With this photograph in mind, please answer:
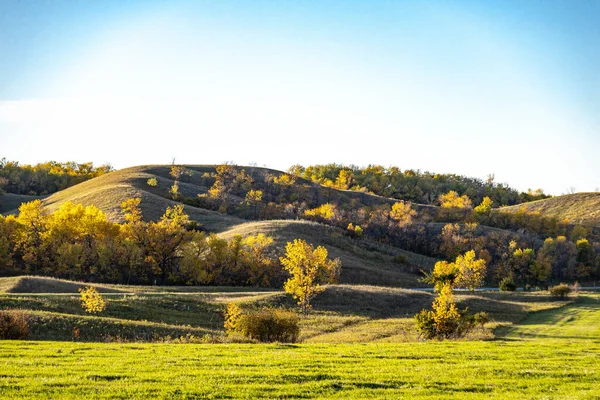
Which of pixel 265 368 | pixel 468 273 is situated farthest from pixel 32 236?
pixel 265 368

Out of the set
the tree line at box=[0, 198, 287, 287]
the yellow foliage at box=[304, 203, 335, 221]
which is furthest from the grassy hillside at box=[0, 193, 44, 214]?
the yellow foliage at box=[304, 203, 335, 221]

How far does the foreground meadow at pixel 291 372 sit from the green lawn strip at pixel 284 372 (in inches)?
1.3

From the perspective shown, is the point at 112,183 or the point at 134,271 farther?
the point at 112,183

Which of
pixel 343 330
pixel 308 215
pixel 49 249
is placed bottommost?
pixel 343 330

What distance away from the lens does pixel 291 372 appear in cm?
1817

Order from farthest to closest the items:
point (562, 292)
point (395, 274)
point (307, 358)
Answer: point (395, 274)
point (562, 292)
point (307, 358)

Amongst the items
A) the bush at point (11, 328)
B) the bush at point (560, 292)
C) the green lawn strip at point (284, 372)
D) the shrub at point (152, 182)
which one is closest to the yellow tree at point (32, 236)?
the bush at point (11, 328)

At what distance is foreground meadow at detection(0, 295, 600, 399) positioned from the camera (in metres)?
15.3

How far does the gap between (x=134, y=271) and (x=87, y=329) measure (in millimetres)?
59153

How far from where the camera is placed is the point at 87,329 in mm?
35594

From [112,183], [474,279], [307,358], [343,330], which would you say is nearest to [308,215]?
[112,183]

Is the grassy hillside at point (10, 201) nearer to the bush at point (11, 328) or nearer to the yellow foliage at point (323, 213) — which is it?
the yellow foliage at point (323, 213)

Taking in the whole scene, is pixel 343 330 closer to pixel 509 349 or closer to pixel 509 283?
pixel 509 349

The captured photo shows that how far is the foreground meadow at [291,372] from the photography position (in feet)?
50.3
